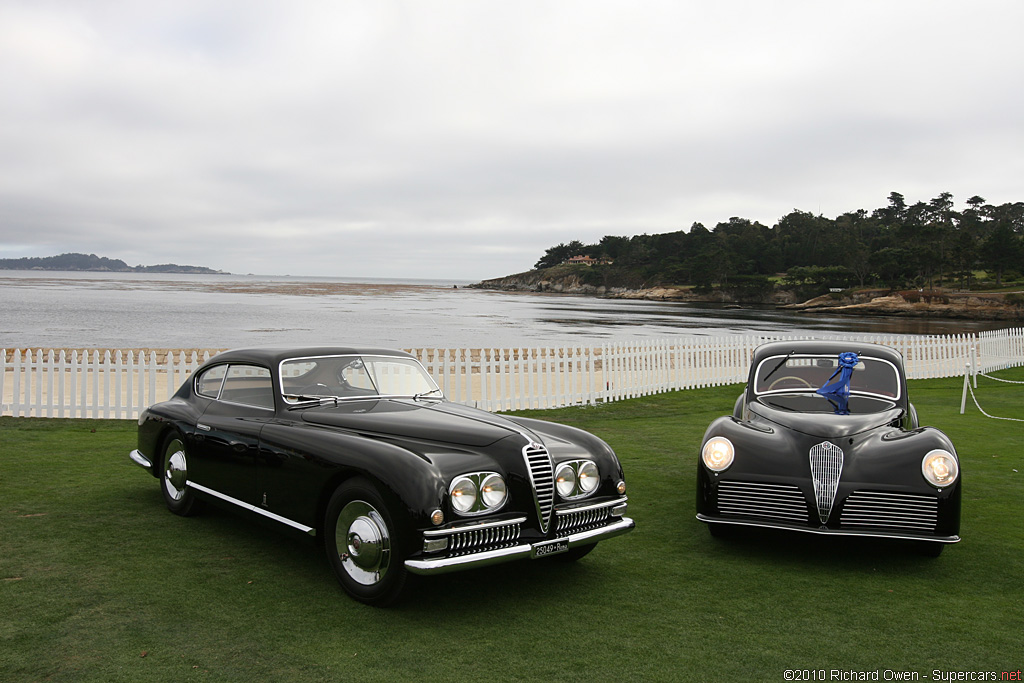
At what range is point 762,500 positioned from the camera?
5.61 meters

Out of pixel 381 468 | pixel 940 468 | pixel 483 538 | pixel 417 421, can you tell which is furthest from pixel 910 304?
pixel 381 468

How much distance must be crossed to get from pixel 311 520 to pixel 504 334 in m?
43.8

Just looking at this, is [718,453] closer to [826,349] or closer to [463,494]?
[463,494]

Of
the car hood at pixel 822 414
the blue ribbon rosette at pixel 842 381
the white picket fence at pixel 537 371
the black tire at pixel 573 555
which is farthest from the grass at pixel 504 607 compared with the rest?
the white picket fence at pixel 537 371

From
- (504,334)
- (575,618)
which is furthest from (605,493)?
(504,334)

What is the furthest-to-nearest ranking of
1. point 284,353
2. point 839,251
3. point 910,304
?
point 839,251 → point 910,304 → point 284,353

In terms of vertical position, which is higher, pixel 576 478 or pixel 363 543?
pixel 576 478

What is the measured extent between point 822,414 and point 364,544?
4155 millimetres

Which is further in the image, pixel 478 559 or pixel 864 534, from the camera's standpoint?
pixel 864 534

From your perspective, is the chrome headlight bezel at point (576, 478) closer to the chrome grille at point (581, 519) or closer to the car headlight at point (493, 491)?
the chrome grille at point (581, 519)

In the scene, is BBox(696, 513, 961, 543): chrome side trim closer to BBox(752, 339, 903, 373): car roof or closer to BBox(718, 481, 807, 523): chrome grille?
BBox(718, 481, 807, 523): chrome grille

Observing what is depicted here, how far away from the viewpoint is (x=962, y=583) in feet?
16.9

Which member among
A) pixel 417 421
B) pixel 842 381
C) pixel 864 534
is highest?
pixel 842 381

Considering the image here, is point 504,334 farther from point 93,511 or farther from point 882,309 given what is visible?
point 882,309
